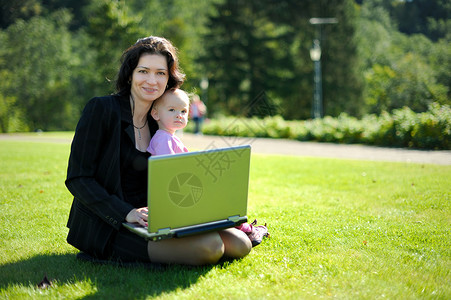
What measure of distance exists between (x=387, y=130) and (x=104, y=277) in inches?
487

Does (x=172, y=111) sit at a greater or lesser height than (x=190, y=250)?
greater

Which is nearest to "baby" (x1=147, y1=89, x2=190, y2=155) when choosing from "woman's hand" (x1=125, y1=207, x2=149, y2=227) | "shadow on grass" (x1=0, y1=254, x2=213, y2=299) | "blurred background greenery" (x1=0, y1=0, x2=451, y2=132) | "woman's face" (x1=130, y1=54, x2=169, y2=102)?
"woman's face" (x1=130, y1=54, x2=169, y2=102)

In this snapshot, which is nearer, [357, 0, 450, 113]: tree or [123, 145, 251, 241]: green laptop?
[123, 145, 251, 241]: green laptop

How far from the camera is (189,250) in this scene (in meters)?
3.03

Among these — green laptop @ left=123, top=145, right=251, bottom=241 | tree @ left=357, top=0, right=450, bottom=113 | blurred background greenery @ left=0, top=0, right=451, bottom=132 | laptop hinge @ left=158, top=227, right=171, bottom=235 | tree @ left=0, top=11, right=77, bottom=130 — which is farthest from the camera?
tree @ left=0, top=11, right=77, bottom=130

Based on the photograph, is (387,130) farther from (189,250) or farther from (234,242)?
(189,250)

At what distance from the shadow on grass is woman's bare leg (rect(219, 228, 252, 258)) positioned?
0.24 metres

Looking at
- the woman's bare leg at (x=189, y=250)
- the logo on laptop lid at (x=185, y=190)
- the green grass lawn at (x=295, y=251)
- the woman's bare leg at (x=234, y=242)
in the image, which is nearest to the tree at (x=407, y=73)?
the green grass lawn at (x=295, y=251)

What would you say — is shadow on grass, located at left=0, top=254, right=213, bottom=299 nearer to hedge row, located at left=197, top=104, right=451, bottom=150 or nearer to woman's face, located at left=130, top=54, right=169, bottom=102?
woman's face, located at left=130, top=54, right=169, bottom=102

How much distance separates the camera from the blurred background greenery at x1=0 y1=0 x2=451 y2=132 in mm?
29812

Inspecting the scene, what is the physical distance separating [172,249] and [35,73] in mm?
32861

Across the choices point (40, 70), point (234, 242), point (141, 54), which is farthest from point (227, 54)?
point (234, 242)

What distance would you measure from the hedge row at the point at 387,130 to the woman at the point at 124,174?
6834 mm

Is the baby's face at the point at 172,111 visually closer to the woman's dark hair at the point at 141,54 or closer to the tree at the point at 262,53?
the woman's dark hair at the point at 141,54
